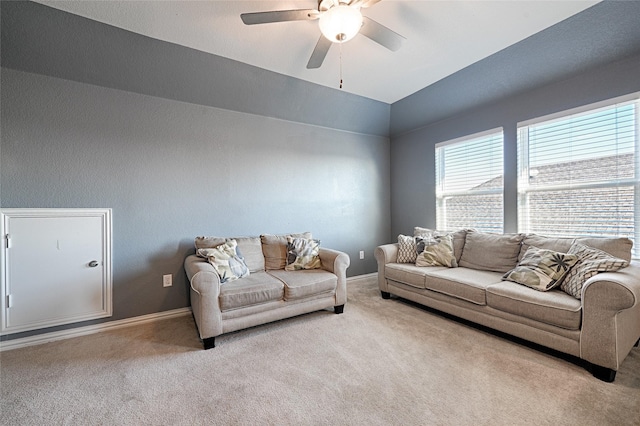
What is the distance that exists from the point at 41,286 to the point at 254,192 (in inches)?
88.9

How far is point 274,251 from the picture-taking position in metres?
3.29

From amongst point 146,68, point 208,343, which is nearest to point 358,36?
point 146,68

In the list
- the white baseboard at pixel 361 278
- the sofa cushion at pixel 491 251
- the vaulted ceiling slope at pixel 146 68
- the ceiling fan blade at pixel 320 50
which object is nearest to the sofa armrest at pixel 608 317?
the sofa cushion at pixel 491 251

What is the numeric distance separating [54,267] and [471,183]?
4927 mm

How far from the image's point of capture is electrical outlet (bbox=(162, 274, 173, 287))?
2.96m

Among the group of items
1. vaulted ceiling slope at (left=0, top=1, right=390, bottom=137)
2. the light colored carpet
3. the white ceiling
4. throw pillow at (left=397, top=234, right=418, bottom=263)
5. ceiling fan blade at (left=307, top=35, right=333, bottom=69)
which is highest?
the white ceiling

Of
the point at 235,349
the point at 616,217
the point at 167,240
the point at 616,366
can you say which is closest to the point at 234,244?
the point at 167,240

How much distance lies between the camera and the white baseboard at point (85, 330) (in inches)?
91.7

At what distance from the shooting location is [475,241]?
126 inches

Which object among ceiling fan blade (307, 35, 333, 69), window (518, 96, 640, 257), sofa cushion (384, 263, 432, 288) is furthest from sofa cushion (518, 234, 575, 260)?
ceiling fan blade (307, 35, 333, 69)

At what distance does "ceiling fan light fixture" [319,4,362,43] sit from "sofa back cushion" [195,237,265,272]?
7.59ft

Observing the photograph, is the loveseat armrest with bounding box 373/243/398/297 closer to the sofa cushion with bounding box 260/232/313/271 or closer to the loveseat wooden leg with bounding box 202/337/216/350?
the sofa cushion with bounding box 260/232/313/271

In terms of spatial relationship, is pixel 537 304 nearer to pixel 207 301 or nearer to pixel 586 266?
pixel 586 266

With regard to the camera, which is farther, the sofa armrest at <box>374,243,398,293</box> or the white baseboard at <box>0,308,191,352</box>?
the sofa armrest at <box>374,243,398,293</box>
